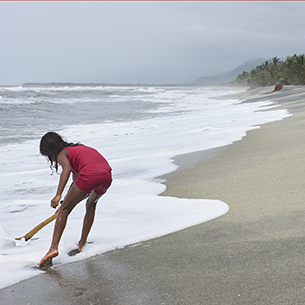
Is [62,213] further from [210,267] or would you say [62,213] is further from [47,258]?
[210,267]

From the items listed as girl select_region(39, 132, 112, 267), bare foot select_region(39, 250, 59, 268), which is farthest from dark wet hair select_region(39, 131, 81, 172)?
bare foot select_region(39, 250, 59, 268)

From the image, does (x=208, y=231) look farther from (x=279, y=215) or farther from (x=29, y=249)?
(x=29, y=249)

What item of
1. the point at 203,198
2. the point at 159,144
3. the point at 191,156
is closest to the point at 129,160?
the point at 191,156

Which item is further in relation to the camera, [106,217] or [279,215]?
[106,217]

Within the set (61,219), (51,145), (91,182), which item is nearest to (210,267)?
(91,182)

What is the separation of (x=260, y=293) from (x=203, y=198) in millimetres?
2561

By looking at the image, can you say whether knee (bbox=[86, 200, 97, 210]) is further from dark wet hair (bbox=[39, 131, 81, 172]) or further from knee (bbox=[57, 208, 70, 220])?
dark wet hair (bbox=[39, 131, 81, 172])

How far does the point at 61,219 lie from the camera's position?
121 inches

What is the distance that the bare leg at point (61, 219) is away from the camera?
299 centimetres

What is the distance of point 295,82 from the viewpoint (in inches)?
2169

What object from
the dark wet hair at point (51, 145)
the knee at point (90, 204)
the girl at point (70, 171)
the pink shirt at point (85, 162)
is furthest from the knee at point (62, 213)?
the dark wet hair at point (51, 145)

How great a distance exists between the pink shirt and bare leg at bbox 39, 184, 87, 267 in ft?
0.59

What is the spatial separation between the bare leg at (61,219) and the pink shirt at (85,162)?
7.1 inches

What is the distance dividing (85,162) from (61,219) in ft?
1.85
